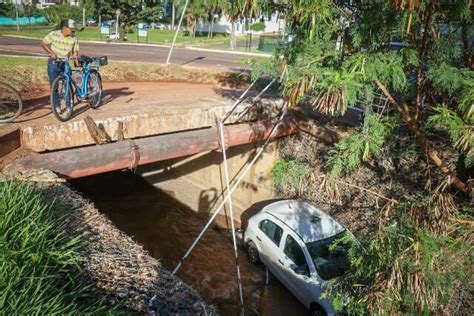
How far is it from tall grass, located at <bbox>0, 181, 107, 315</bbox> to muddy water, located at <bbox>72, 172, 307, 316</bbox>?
15.9 ft

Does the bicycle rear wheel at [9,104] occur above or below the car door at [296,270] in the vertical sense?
above

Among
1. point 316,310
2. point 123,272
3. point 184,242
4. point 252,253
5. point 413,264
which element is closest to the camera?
point 413,264

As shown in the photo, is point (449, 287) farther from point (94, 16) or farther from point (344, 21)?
point (94, 16)

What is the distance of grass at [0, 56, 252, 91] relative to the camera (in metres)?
11.5

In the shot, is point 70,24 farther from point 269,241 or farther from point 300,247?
point 300,247

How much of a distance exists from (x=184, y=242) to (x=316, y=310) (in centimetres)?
463

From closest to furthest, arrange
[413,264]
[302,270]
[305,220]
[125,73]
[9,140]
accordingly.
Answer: [413,264]
[9,140]
[302,270]
[305,220]
[125,73]

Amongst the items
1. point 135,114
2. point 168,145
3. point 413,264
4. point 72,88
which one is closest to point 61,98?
point 72,88

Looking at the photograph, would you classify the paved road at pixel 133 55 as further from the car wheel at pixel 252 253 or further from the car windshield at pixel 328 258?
the car windshield at pixel 328 258

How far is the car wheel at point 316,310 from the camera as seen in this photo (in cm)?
731

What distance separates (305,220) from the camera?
28.1ft

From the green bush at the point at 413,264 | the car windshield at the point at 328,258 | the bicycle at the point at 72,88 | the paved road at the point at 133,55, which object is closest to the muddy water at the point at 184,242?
the car windshield at the point at 328,258

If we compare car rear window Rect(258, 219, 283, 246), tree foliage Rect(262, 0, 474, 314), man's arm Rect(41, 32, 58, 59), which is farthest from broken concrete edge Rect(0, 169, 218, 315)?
car rear window Rect(258, 219, 283, 246)

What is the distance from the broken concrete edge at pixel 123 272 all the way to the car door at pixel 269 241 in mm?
4190
